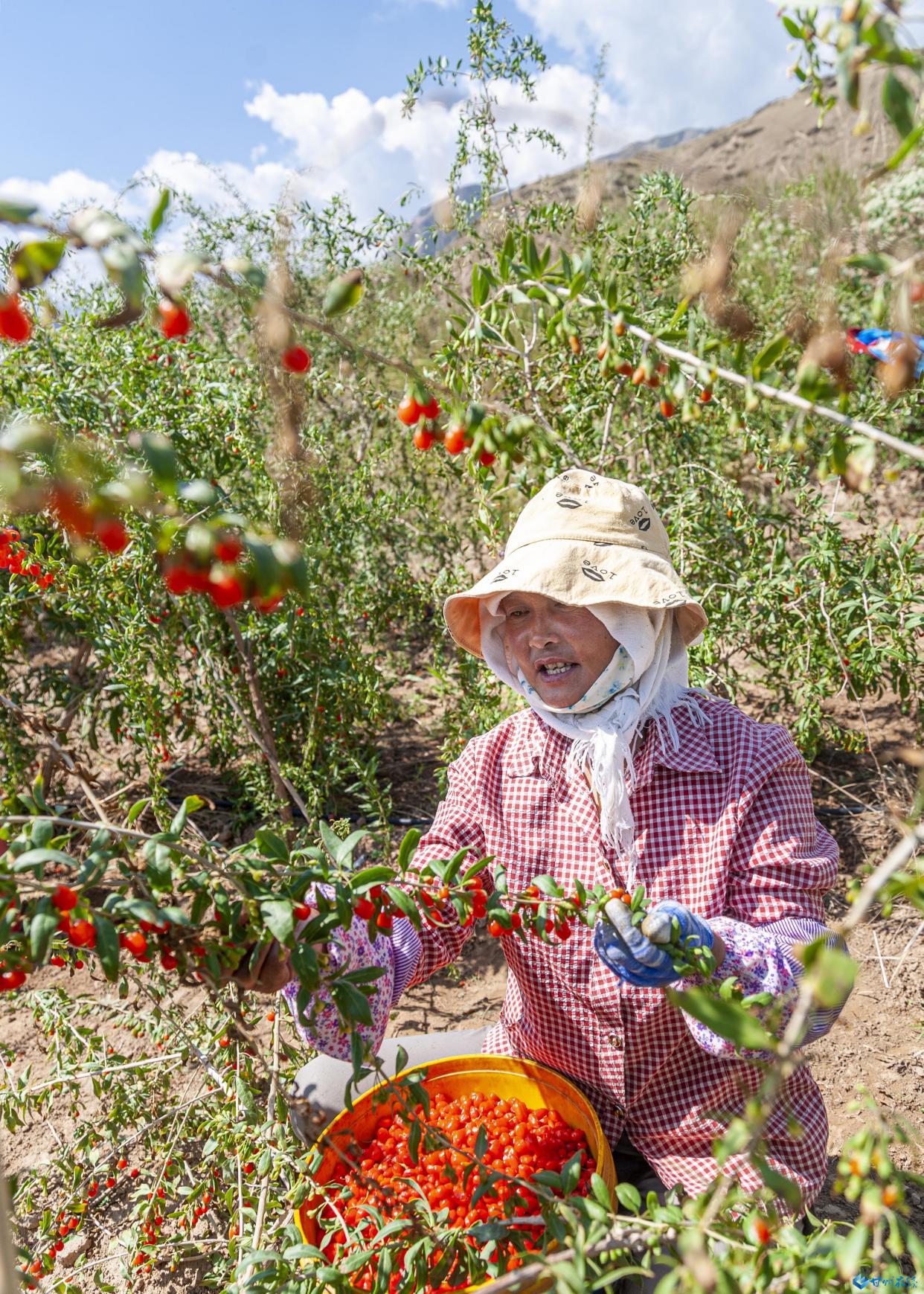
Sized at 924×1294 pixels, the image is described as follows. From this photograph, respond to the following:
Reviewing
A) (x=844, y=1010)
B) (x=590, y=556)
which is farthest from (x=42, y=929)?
(x=844, y=1010)

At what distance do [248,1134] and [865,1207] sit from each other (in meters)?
1.32

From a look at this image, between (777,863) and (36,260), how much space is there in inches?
58.8

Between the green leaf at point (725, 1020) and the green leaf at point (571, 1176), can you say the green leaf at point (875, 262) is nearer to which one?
the green leaf at point (725, 1020)

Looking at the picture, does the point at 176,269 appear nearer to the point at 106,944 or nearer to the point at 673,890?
the point at 106,944

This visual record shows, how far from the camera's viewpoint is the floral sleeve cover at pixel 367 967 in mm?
1486

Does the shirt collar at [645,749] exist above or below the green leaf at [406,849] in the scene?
below

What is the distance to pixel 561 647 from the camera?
179 cm

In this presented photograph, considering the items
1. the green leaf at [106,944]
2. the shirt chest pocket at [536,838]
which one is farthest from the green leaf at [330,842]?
the shirt chest pocket at [536,838]

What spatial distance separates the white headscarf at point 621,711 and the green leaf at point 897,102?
1.13 m

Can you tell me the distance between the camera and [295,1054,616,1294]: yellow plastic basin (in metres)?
1.61

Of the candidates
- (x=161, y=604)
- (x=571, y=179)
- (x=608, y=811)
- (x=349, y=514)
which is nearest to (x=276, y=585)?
(x=608, y=811)

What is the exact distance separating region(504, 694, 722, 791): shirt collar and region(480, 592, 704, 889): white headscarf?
2 centimetres

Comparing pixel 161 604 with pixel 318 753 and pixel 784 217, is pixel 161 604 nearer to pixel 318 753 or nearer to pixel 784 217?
pixel 318 753

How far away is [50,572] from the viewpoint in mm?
2820
